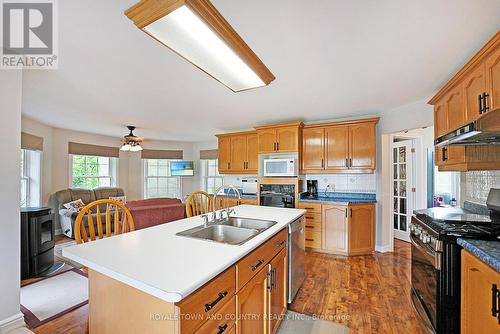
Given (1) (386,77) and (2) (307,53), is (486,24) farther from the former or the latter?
(2) (307,53)

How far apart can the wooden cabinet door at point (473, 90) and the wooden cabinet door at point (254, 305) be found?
2093 millimetres

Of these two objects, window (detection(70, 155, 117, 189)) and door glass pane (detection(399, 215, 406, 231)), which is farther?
window (detection(70, 155, 117, 189))

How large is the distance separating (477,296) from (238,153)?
4005 millimetres

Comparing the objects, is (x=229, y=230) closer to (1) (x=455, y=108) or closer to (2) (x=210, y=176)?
(1) (x=455, y=108)

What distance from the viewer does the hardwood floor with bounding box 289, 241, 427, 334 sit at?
192 centimetres

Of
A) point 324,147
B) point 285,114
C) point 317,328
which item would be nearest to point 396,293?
point 317,328

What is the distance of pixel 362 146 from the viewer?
3.59m

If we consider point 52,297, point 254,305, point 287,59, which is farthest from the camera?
point 52,297

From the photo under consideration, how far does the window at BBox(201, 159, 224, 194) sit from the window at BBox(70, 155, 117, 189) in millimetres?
2513

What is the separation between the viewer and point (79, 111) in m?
3.57

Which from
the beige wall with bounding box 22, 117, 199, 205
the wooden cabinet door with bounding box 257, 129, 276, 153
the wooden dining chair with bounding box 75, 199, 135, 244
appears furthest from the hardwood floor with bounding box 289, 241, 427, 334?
the beige wall with bounding box 22, 117, 199, 205

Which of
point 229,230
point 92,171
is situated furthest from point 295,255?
point 92,171

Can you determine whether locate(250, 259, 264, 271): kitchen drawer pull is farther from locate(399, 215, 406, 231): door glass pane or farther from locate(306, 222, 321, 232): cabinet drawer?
locate(399, 215, 406, 231): door glass pane

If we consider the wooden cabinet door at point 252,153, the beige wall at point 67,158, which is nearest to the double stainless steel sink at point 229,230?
the wooden cabinet door at point 252,153
